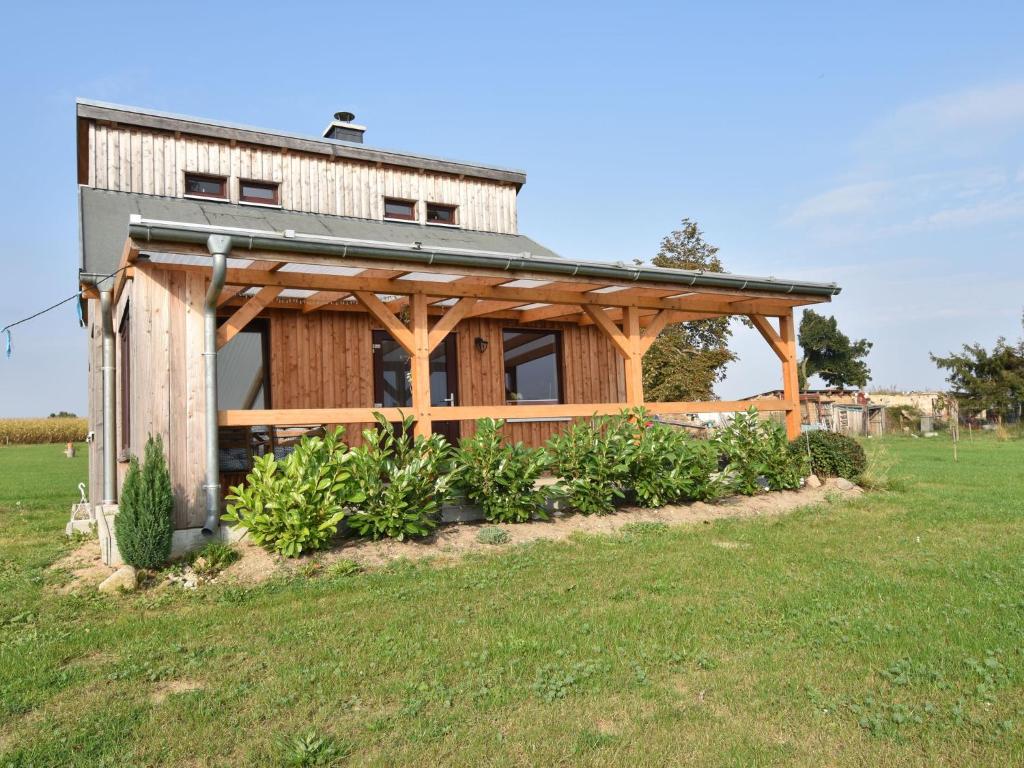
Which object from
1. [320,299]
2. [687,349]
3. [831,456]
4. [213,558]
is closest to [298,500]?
[213,558]

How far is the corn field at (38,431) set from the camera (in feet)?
137

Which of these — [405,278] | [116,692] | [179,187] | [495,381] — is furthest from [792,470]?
[179,187]

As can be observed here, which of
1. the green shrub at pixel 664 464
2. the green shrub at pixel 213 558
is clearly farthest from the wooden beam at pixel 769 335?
the green shrub at pixel 213 558

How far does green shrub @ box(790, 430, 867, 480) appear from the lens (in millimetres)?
10969

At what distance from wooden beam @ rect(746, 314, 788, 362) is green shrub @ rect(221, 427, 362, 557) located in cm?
667

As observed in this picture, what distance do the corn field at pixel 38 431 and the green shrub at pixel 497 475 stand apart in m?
41.5

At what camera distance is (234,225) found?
1037 centimetres

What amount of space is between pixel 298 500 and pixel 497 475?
2.24 m

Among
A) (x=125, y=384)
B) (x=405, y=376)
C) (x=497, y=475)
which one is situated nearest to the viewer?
(x=497, y=475)

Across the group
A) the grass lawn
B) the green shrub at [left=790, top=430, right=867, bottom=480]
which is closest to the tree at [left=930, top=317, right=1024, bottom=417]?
the green shrub at [left=790, top=430, right=867, bottom=480]

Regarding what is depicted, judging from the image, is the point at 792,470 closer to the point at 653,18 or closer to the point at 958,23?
the point at 958,23

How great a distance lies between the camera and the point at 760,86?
39.4ft

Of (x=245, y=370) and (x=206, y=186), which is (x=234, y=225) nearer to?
(x=245, y=370)

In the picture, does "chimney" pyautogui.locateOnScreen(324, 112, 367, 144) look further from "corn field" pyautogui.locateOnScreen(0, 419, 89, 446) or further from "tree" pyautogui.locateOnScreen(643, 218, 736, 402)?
"corn field" pyautogui.locateOnScreen(0, 419, 89, 446)
